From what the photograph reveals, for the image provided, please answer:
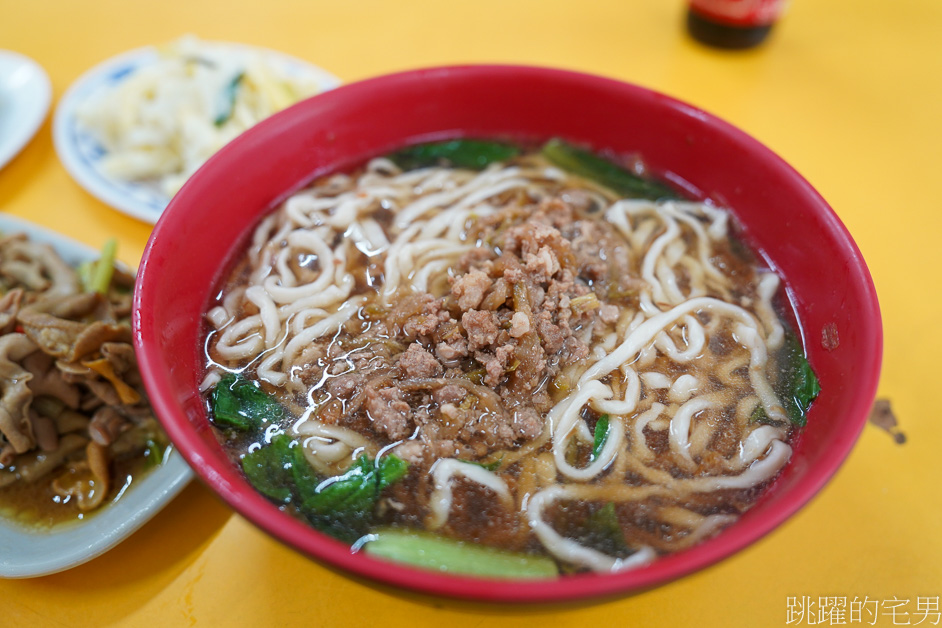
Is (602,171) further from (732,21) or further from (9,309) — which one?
(9,309)

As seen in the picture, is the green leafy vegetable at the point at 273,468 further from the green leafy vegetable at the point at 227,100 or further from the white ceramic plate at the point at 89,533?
the green leafy vegetable at the point at 227,100

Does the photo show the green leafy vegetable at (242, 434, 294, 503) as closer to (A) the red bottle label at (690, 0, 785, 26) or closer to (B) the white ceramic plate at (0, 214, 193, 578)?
(B) the white ceramic plate at (0, 214, 193, 578)

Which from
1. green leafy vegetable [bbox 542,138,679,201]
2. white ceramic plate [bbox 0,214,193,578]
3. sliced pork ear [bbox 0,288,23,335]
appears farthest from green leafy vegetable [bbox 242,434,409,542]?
green leafy vegetable [bbox 542,138,679,201]

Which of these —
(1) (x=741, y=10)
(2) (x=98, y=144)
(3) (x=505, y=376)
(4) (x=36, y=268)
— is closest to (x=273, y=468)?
(3) (x=505, y=376)

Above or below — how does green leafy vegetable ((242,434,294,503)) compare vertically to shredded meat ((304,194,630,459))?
below

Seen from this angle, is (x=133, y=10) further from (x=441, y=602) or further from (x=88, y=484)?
(x=441, y=602)

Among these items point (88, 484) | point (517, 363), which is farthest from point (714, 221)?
point (88, 484)

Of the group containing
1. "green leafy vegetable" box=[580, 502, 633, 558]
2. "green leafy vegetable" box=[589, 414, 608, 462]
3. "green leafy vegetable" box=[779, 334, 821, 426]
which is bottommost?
"green leafy vegetable" box=[580, 502, 633, 558]
